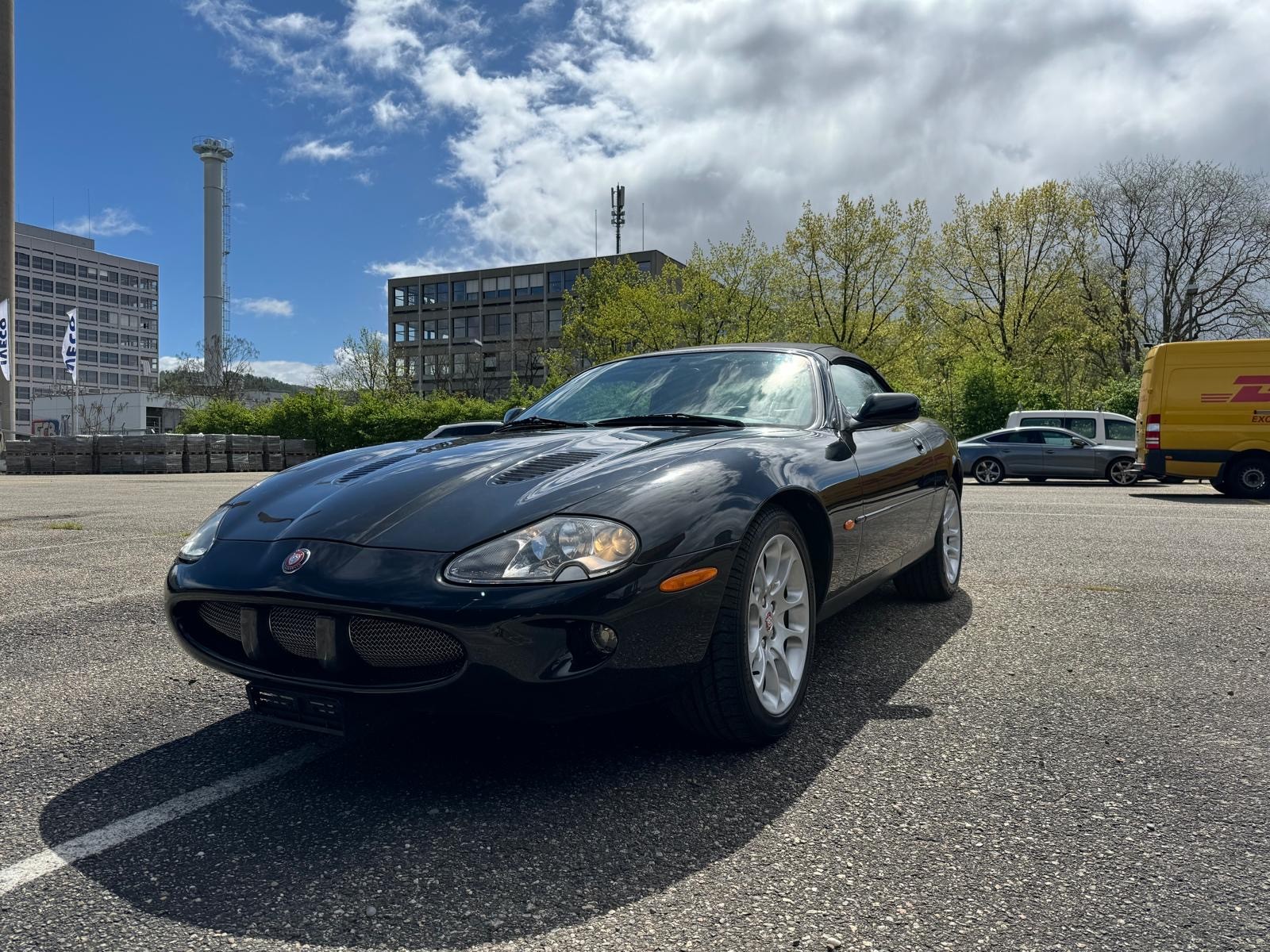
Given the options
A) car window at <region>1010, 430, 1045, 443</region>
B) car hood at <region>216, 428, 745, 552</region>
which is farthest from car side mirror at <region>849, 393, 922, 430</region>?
car window at <region>1010, 430, 1045, 443</region>

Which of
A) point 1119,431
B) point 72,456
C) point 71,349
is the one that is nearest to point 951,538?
point 1119,431

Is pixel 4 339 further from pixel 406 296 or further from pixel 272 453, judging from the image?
pixel 406 296

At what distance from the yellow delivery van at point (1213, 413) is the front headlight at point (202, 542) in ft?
47.9

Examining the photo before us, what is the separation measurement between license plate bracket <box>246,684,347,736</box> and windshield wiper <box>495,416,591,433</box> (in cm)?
149

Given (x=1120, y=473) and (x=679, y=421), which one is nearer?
(x=679, y=421)

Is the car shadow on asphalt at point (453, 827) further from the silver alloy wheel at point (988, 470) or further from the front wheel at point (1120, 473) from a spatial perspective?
the front wheel at point (1120, 473)

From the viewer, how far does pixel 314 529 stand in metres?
2.37

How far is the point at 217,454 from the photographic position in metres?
29.0

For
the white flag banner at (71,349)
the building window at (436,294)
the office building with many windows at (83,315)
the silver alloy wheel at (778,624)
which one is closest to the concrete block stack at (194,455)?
the white flag banner at (71,349)

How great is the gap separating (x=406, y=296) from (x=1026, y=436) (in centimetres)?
8992

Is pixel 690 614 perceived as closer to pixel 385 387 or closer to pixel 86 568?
pixel 86 568

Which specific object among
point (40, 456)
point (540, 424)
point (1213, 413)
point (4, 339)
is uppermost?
point (4, 339)

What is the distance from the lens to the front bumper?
2.09 metres

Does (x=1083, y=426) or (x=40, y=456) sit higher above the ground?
(x=1083, y=426)
